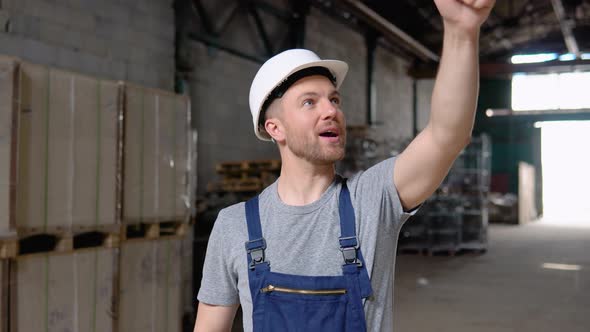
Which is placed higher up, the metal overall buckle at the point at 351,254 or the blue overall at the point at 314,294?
the metal overall buckle at the point at 351,254

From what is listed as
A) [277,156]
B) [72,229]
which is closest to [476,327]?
[72,229]

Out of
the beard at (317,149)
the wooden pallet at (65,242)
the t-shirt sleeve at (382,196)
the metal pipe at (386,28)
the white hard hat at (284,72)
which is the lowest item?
the wooden pallet at (65,242)

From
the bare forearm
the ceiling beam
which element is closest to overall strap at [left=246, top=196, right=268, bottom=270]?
the bare forearm

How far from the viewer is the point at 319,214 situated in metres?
1.72

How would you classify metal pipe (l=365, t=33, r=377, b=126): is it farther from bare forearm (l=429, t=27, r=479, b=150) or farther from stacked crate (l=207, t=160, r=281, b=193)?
bare forearm (l=429, t=27, r=479, b=150)

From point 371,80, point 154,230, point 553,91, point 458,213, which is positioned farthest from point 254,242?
point 553,91

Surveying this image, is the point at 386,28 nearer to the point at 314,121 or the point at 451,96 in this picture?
the point at 314,121

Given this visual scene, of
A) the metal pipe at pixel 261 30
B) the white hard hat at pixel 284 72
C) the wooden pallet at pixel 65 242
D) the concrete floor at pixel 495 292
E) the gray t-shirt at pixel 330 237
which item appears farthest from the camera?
the metal pipe at pixel 261 30

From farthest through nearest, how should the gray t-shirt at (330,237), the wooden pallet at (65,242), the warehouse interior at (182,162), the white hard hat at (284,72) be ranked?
the wooden pallet at (65,242)
the warehouse interior at (182,162)
the white hard hat at (284,72)
the gray t-shirt at (330,237)

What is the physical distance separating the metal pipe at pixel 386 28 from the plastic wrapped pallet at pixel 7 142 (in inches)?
359

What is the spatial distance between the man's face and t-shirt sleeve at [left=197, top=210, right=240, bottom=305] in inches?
13.7

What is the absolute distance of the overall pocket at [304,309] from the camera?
1.61 metres

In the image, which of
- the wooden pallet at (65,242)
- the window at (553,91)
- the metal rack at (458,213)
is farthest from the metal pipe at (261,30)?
the window at (553,91)

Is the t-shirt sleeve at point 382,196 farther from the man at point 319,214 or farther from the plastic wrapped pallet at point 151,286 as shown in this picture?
the plastic wrapped pallet at point 151,286
